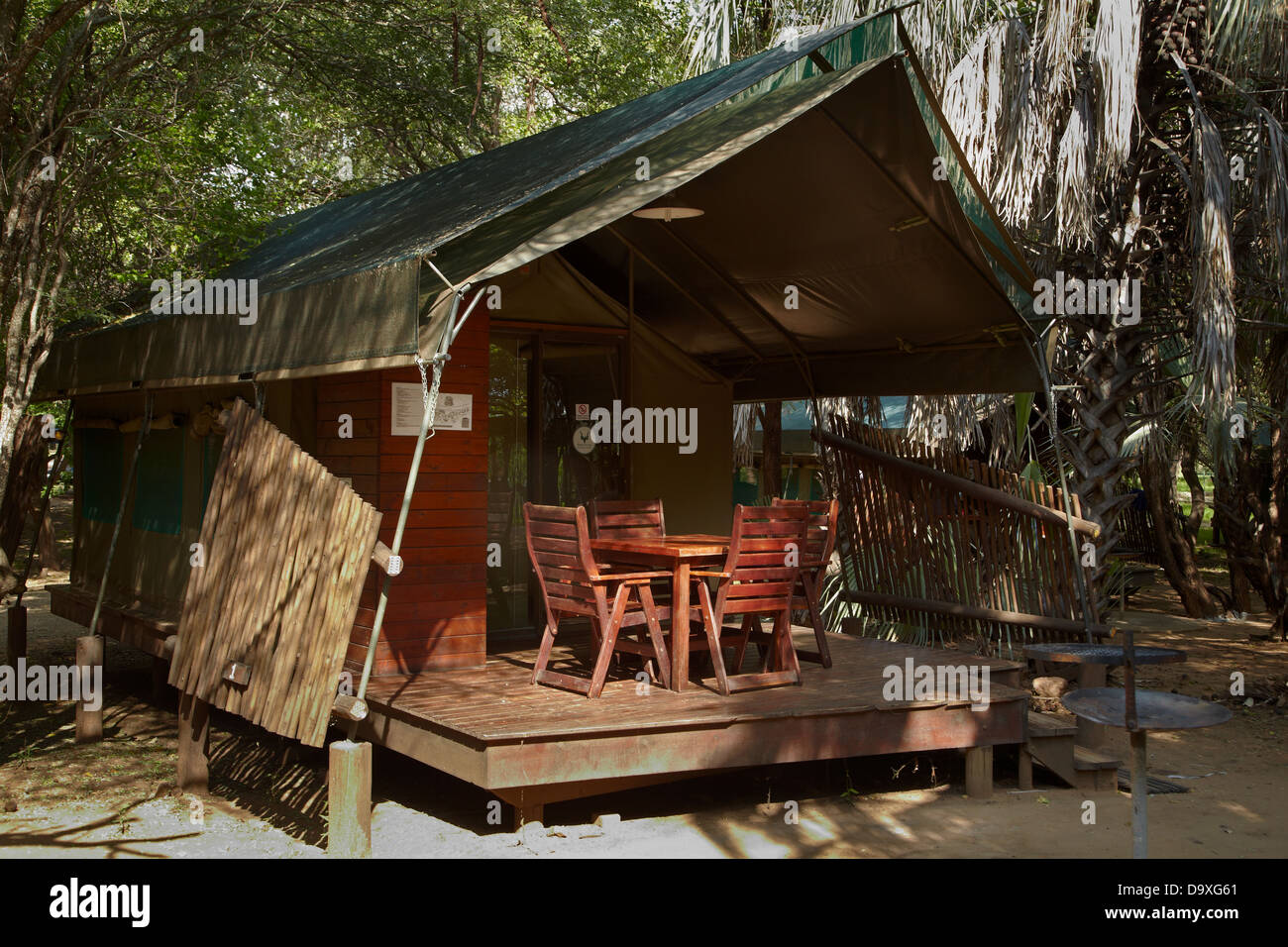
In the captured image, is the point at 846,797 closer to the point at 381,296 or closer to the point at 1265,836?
the point at 1265,836

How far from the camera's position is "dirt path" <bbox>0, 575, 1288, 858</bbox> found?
5.24 m

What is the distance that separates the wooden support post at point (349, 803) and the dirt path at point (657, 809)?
46 centimetres

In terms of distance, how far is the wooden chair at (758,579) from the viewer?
19.4 ft

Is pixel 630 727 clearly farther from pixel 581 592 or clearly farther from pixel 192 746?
pixel 192 746

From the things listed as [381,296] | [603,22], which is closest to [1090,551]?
[381,296]

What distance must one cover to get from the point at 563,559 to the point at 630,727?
1.12 meters

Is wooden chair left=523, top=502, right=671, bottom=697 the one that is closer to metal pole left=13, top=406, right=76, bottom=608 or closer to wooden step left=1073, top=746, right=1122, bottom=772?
wooden step left=1073, top=746, right=1122, bottom=772

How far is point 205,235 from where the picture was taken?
307 inches

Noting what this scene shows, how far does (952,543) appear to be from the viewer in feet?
29.4

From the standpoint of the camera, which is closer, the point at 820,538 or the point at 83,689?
the point at 820,538

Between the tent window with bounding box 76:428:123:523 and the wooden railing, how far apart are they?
577cm

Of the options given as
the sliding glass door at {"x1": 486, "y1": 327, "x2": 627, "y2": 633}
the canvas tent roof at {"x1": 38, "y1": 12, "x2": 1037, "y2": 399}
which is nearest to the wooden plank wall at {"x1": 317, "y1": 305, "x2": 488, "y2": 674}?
the canvas tent roof at {"x1": 38, "y1": 12, "x2": 1037, "y2": 399}

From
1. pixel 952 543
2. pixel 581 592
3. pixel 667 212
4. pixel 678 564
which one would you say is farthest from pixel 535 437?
pixel 952 543

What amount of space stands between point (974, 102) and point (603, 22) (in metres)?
7.15
